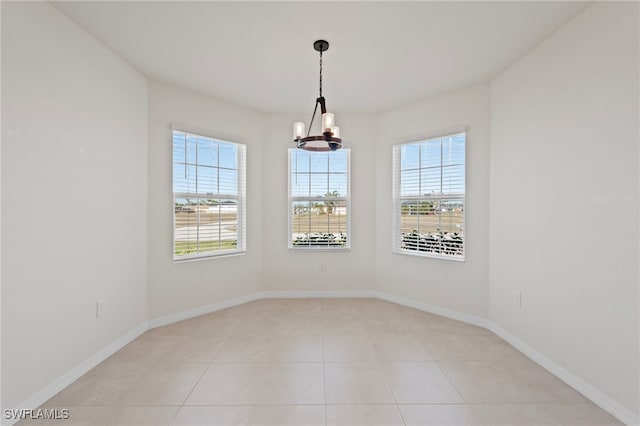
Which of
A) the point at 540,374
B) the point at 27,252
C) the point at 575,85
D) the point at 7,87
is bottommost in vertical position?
the point at 540,374

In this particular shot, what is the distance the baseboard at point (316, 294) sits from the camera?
4258 mm

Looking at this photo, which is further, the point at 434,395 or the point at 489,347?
the point at 489,347

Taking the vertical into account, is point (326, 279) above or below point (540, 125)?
below

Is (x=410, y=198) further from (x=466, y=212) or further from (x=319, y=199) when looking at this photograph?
(x=319, y=199)

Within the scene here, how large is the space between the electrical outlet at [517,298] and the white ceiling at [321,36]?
2.25 meters

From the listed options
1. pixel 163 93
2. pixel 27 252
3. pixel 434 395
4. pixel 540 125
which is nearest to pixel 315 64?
pixel 163 93

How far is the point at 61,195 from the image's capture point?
7.02 ft

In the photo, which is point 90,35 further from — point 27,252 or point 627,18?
point 627,18

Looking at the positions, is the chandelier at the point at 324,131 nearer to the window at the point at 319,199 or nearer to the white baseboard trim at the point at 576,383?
the window at the point at 319,199

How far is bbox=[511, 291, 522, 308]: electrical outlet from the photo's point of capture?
2.74 metres

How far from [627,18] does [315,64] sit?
2.24m

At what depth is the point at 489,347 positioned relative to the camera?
2.76m

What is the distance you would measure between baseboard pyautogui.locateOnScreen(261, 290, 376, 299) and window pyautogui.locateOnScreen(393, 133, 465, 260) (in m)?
0.90

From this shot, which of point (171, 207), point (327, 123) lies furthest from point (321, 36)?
point (171, 207)
